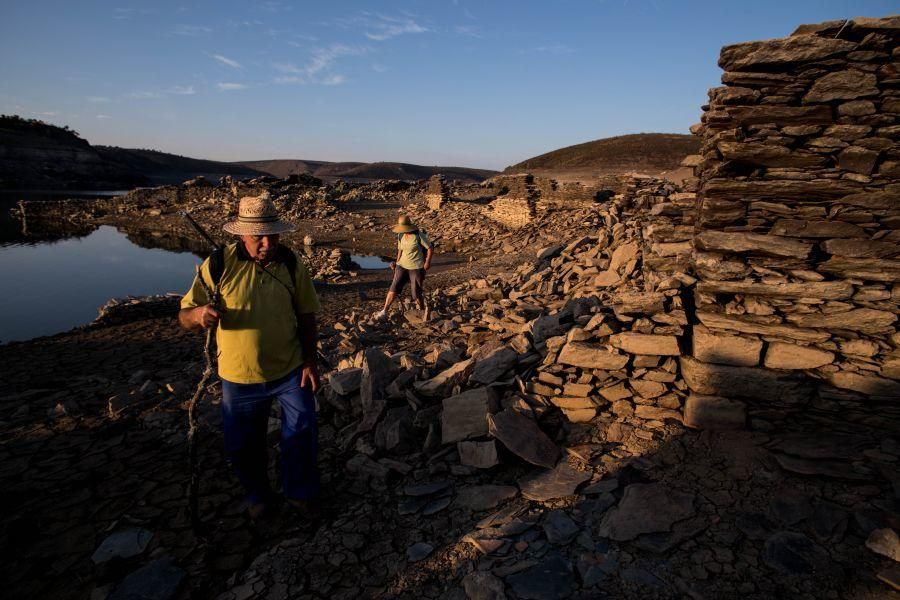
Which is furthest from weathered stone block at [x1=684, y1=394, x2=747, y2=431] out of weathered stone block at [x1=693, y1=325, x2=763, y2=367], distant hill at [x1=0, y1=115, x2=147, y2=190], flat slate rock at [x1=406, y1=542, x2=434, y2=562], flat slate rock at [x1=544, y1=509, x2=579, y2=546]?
distant hill at [x1=0, y1=115, x2=147, y2=190]

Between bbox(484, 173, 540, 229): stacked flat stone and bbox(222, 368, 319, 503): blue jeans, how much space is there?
641 inches

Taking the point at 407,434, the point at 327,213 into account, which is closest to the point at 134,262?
the point at 327,213

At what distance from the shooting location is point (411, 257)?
845cm

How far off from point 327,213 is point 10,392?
22758 millimetres

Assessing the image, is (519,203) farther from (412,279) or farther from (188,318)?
(188,318)

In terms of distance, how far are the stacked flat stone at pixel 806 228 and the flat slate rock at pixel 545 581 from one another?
1987 millimetres

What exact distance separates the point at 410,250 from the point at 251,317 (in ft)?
17.2

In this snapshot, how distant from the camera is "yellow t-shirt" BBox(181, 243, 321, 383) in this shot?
10.7 feet

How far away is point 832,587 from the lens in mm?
2559

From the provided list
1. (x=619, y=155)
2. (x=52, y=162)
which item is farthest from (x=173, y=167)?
(x=619, y=155)

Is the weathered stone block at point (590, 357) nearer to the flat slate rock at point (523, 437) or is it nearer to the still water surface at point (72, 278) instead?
the flat slate rock at point (523, 437)

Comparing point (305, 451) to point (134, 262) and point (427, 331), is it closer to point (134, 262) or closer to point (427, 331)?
point (427, 331)

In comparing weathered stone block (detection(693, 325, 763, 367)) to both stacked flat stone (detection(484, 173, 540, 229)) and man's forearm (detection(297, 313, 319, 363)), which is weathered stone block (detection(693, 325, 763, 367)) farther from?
stacked flat stone (detection(484, 173, 540, 229))

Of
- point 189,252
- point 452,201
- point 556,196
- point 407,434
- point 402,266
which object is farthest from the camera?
point 452,201
